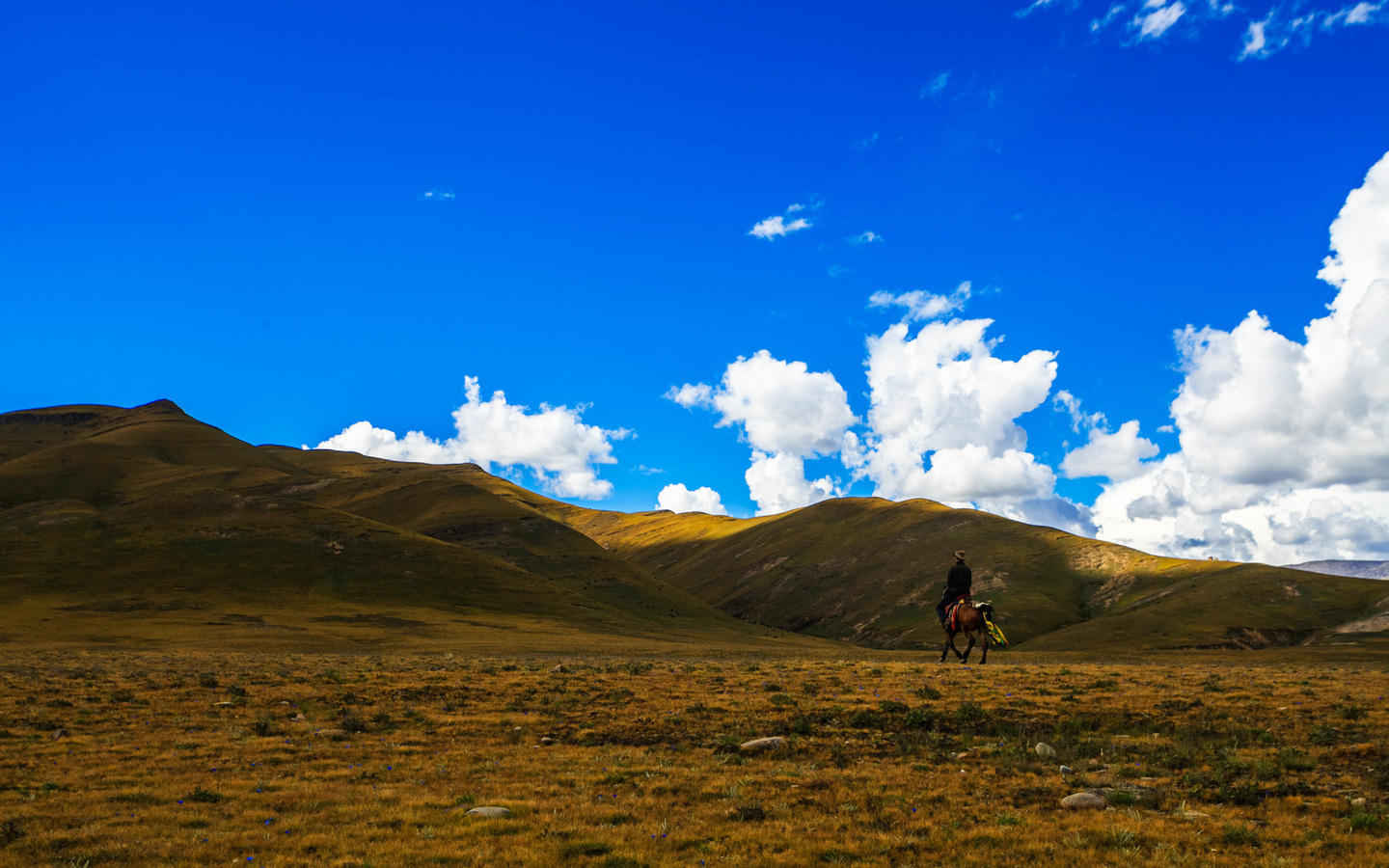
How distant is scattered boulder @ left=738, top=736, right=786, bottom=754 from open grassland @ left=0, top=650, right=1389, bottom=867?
20.2 inches

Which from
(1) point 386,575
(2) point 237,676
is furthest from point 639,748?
(1) point 386,575

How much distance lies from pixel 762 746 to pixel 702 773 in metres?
3.21

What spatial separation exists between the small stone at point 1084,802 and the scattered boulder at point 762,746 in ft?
23.3

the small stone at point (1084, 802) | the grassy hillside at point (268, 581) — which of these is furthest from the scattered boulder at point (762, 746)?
the grassy hillside at point (268, 581)

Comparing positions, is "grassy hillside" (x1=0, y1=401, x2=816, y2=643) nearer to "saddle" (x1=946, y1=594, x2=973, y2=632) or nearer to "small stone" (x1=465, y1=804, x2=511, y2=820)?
"saddle" (x1=946, y1=594, x2=973, y2=632)

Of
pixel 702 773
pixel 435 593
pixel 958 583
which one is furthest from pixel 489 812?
pixel 435 593

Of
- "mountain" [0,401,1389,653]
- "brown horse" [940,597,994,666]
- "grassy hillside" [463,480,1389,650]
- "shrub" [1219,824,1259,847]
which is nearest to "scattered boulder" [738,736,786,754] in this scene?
"shrub" [1219,824,1259,847]

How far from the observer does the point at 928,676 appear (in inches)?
1256

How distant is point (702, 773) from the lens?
16.9 m

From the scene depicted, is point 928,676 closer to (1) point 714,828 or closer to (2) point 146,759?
(1) point 714,828

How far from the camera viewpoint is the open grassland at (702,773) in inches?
472

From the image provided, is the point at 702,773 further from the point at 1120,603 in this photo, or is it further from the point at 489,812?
the point at 1120,603

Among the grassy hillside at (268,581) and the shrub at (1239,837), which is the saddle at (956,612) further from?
the grassy hillside at (268,581)

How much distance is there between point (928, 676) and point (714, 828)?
2136 cm
